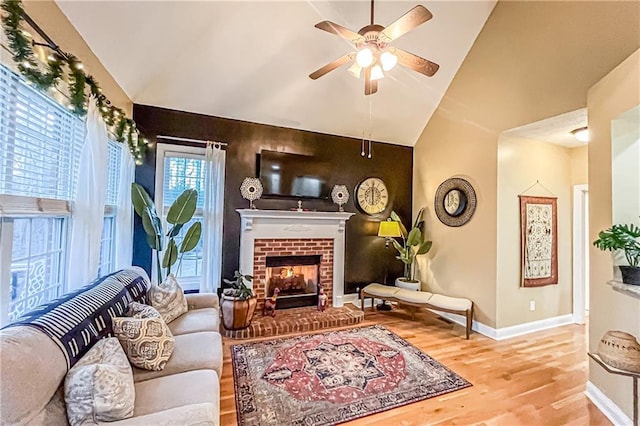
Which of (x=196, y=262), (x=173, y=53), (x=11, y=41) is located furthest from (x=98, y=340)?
(x=173, y=53)

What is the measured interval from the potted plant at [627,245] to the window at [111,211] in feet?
14.8

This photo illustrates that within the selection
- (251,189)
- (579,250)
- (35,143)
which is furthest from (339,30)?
(579,250)

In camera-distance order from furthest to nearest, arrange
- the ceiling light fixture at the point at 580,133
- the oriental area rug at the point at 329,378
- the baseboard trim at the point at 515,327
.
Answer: the baseboard trim at the point at 515,327, the ceiling light fixture at the point at 580,133, the oriental area rug at the point at 329,378

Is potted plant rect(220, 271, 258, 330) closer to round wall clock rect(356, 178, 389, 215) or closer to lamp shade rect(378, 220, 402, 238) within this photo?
lamp shade rect(378, 220, 402, 238)

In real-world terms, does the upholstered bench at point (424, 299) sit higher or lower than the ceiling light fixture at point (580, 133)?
lower

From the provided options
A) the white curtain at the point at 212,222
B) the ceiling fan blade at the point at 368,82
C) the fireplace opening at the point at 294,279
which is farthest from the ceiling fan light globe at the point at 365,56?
the fireplace opening at the point at 294,279

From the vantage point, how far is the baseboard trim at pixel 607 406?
7.17 ft

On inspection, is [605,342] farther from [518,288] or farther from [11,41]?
[11,41]

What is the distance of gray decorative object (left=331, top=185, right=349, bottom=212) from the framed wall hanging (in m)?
2.47

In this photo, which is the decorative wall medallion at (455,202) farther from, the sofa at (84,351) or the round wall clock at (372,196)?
the sofa at (84,351)

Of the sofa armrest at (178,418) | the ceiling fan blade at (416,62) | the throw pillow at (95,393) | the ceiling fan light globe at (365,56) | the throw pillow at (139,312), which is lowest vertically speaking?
the sofa armrest at (178,418)

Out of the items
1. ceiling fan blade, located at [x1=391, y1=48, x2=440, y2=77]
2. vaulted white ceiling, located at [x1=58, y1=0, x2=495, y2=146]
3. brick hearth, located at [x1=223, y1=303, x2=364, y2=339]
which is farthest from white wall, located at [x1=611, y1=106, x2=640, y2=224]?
brick hearth, located at [x1=223, y1=303, x2=364, y2=339]

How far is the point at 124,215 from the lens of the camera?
3293 mm

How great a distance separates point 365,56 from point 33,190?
2547 mm
